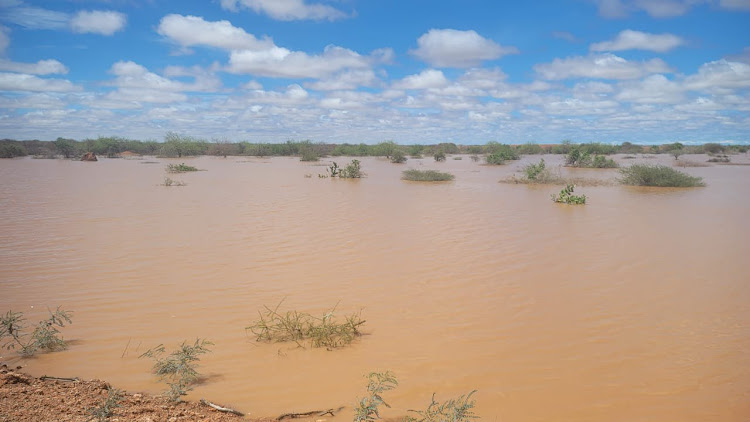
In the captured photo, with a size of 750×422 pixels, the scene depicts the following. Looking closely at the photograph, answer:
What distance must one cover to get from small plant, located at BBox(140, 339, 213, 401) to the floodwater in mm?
105

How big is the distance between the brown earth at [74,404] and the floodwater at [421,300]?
25 cm

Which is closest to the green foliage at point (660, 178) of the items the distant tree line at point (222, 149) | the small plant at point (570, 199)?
the small plant at point (570, 199)

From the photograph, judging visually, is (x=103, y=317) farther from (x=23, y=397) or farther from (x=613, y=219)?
(x=613, y=219)

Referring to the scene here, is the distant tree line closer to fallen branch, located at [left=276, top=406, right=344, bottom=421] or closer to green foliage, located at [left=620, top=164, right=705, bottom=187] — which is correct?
green foliage, located at [left=620, top=164, right=705, bottom=187]

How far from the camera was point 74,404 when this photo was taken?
3.05 m

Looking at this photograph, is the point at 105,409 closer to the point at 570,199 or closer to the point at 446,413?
the point at 446,413

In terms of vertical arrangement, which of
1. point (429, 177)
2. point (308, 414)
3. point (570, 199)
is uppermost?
point (429, 177)

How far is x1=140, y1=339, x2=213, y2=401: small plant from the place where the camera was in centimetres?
338

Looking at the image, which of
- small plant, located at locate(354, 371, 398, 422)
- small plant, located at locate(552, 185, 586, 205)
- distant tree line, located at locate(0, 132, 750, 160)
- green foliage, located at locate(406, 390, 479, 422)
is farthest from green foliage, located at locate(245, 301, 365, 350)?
distant tree line, located at locate(0, 132, 750, 160)

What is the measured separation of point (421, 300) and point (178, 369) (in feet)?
9.76

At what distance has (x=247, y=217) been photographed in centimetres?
1121

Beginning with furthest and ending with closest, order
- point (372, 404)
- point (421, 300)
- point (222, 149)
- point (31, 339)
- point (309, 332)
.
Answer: point (222, 149) < point (421, 300) < point (309, 332) < point (31, 339) < point (372, 404)

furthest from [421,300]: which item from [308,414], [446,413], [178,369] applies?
[178,369]

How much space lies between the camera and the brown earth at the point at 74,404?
2.88 meters
